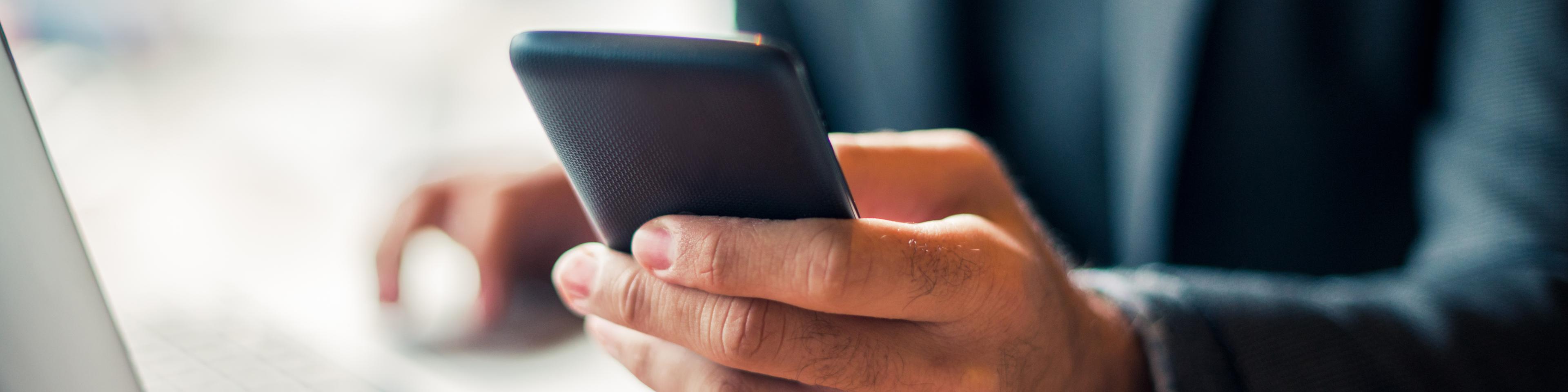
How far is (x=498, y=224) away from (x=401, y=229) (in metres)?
0.08

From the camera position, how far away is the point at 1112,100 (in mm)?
711

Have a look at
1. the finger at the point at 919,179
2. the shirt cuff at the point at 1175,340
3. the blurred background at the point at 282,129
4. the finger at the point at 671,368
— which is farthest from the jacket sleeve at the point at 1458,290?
the blurred background at the point at 282,129

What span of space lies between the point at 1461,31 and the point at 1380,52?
0.21ft

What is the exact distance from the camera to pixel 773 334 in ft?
0.93

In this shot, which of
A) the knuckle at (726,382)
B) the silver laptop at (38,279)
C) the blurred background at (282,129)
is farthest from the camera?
the blurred background at (282,129)

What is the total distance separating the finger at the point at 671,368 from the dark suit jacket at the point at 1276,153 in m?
0.21

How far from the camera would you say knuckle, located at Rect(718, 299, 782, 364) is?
0.28 metres

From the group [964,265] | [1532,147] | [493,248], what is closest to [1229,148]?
[1532,147]

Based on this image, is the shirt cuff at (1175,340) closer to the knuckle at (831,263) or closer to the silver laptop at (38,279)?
the knuckle at (831,263)

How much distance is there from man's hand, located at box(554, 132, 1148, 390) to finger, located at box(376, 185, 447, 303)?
0.23 metres

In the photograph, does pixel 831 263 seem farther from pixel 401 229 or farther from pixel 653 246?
pixel 401 229

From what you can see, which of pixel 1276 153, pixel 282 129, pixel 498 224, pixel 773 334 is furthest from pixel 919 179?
pixel 282 129

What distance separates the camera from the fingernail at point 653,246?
0.28 metres

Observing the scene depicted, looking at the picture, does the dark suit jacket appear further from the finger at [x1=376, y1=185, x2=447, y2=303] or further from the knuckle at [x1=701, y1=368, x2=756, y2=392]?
the finger at [x1=376, y1=185, x2=447, y2=303]
